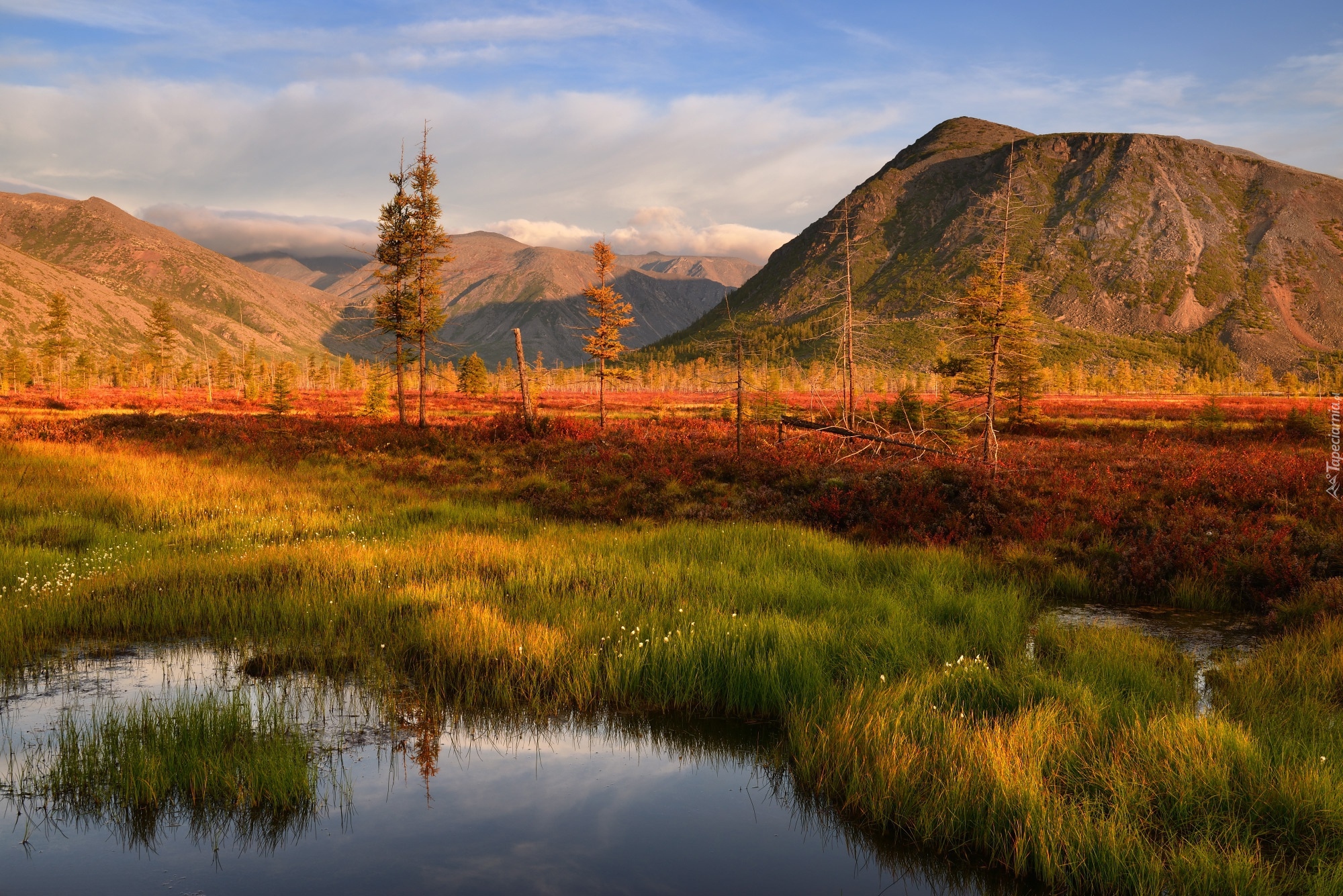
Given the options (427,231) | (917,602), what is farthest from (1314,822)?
(427,231)

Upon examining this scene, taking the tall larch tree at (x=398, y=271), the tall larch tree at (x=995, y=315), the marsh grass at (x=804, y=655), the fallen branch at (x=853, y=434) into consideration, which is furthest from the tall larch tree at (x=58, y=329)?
the tall larch tree at (x=995, y=315)

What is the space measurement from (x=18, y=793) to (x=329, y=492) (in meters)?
12.2

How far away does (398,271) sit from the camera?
34938 millimetres

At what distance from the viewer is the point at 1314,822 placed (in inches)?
156

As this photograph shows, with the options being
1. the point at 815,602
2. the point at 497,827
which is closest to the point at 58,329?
the point at 815,602

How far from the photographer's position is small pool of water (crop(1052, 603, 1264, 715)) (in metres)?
7.80

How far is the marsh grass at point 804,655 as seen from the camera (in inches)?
163

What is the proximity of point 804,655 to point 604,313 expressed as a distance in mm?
38829

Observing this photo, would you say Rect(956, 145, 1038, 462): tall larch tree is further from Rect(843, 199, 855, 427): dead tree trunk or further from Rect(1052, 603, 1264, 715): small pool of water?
Rect(1052, 603, 1264, 715): small pool of water

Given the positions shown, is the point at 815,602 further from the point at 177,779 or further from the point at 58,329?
the point at 58,329

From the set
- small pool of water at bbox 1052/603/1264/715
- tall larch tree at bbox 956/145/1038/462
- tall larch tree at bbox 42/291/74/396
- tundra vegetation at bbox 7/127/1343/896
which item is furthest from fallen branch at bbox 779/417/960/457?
tall larch tree at bbox 42/291/74/396

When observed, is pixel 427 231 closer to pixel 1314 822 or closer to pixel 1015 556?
pixel 1015 556

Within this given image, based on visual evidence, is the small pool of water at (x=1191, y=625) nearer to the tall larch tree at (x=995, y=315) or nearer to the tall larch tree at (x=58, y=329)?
the tall larch tree at (x=995, y=315)

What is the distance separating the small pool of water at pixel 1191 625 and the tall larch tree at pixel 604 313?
33.2 m
